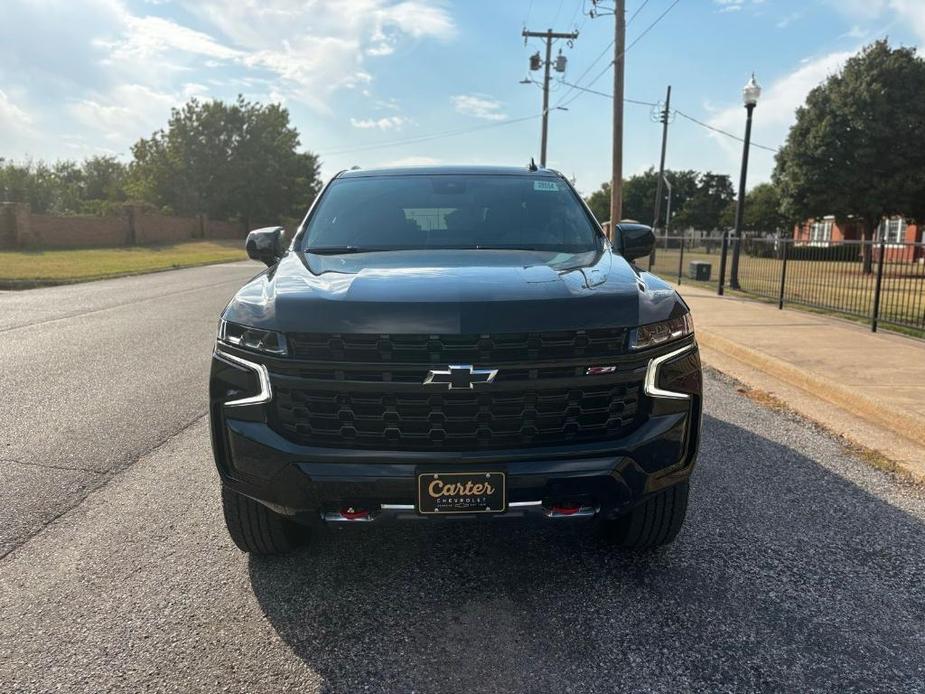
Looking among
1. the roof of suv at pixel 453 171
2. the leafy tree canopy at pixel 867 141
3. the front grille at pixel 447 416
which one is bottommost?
the front grille at pixel 447 416

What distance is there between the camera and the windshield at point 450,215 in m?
3.79

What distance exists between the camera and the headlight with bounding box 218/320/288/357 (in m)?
2.60

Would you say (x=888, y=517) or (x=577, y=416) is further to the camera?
(x=888, y=517)

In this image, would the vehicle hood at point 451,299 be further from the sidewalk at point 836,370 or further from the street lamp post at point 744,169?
the street lamp post at point 744,169

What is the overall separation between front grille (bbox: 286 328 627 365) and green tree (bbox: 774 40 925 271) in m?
23.6

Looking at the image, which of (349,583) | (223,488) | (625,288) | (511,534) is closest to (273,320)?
(223,488)

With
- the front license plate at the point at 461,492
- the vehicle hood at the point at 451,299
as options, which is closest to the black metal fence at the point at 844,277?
the vehicle hood at the point at 451,299

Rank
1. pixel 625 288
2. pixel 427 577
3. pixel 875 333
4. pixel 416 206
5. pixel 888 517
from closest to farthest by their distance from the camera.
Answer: pixel 625 288 < pixel 427 577 < pixel 888 517 < pixel 416 206 < pixel 875 333

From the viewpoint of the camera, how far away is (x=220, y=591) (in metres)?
2.92

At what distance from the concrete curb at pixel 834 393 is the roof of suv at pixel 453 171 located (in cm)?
318

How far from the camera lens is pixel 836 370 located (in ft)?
22.5

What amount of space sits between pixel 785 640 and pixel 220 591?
2.23m

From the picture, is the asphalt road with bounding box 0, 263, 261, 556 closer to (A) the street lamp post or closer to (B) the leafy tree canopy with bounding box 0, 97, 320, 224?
(A) the street lamp post

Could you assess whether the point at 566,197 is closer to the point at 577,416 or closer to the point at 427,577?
the point at 577,416
